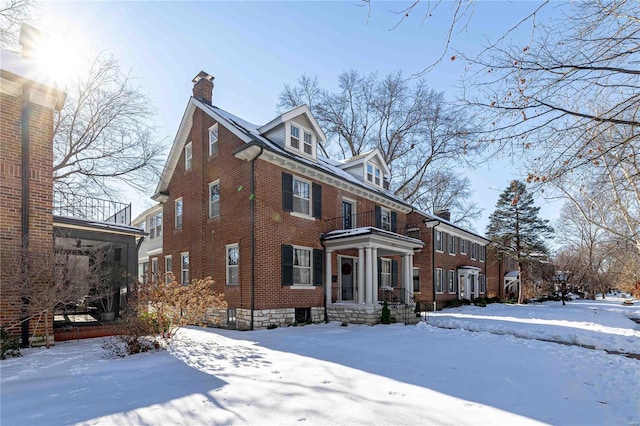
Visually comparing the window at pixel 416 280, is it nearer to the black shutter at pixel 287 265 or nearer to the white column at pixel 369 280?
the white column at pixel 369 280

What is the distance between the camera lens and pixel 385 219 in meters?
20.2

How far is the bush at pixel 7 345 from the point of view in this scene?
7191 millimetres

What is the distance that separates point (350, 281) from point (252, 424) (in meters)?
13.5

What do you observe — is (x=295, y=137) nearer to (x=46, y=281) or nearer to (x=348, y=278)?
(x=348, y=278)

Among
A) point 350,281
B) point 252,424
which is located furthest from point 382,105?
point 252,424

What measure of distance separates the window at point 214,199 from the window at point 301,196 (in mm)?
3249

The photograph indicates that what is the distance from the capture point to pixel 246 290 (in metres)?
12.8

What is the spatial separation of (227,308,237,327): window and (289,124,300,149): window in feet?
22.9

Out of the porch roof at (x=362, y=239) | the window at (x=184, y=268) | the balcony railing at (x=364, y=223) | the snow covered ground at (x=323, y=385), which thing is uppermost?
the balcony railing at (x=364, y=223)

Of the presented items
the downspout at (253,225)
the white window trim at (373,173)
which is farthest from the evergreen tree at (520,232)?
the downspout at (253,225)

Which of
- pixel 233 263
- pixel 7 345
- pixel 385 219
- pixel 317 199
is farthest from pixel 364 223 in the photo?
pixel 7 345

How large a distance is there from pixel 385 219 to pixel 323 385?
15163mm

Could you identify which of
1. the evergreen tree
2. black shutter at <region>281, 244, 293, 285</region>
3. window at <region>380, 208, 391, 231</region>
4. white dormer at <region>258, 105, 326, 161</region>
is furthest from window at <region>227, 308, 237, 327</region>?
the evergreen tree

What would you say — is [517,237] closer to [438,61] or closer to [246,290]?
[246,290]
